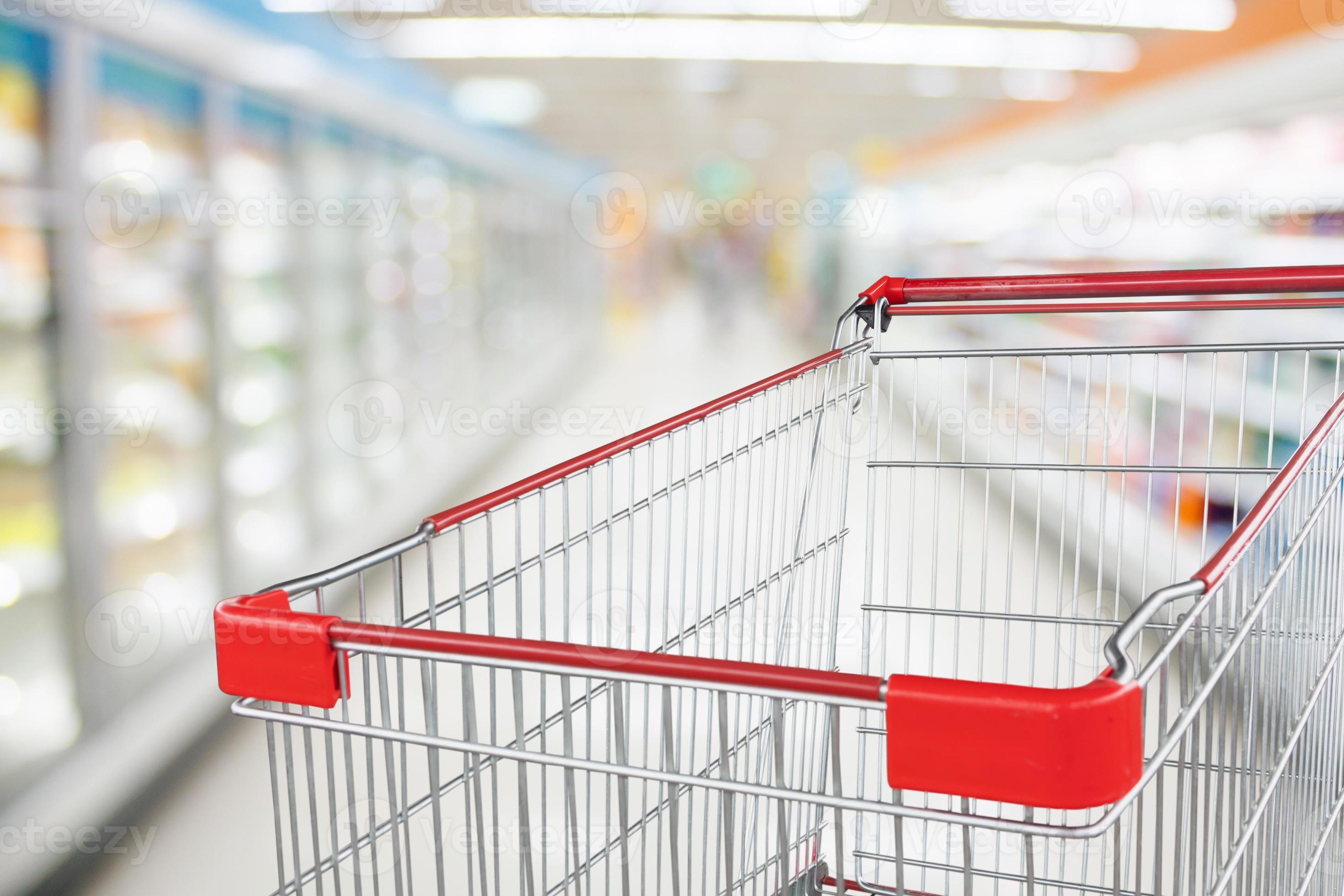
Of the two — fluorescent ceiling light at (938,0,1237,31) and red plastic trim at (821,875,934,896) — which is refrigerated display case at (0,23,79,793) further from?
fluorescent ceiling light at (938,0,1237,31)

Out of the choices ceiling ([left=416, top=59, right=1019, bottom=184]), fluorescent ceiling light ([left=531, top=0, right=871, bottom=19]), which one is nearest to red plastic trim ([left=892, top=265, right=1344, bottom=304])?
fluorescent ceiling light ([left=531, top=0, right=871, bottom=19])

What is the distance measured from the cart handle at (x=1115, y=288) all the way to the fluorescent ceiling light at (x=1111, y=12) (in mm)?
2989

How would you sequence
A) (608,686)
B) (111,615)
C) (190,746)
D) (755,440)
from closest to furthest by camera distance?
1. (608,686)
2. (755,440)
3. (111,615)
4. (190,746)

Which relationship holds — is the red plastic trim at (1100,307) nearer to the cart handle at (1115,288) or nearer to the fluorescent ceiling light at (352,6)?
the cart handle at (1115,288)

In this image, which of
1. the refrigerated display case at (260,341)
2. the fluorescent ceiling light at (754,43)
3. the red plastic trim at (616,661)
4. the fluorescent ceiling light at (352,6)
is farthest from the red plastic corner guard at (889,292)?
→ the fluorescent ceiling light at (754,43)

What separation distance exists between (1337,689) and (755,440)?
1030 millimetres

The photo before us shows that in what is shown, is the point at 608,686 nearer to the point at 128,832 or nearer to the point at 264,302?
the point at 128,832

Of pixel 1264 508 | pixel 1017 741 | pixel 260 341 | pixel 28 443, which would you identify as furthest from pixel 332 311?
pixel 1017 741

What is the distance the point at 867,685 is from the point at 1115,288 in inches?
52.1

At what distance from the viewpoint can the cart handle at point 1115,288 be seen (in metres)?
1.80

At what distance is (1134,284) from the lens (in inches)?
74.3

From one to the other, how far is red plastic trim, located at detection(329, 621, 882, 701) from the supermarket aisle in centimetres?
190

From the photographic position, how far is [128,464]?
3.10 m

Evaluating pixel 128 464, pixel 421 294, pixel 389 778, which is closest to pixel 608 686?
pixel 389 778
